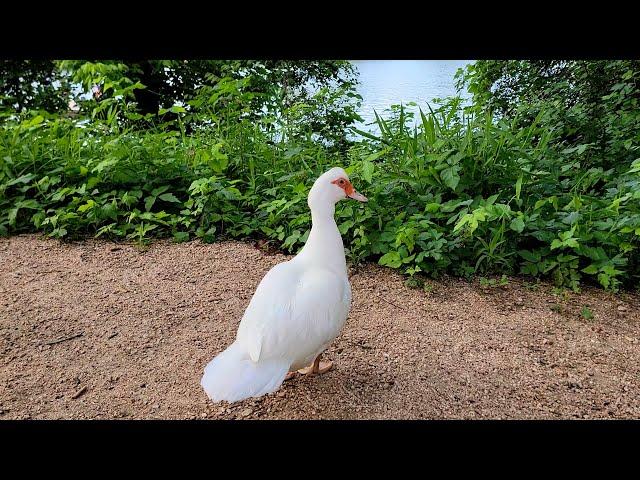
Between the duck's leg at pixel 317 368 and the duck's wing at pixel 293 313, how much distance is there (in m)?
0.27

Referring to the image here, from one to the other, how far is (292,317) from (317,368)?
457mm

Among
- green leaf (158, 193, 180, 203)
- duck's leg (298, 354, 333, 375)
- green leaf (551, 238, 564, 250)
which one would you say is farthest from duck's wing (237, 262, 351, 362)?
green leaf (158, 193, 180, 203)

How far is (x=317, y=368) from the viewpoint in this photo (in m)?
2.26

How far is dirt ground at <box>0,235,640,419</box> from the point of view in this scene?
2.12m

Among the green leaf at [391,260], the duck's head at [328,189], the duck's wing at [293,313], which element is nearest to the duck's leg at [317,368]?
the duck's wing at [293,313]

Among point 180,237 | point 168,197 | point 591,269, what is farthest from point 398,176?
point 168,197

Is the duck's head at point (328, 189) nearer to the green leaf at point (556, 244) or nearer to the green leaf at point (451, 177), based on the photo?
the green leaf at point (451, 177)

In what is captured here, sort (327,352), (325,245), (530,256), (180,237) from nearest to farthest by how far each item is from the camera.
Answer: (325,245) < (327,352) < (530,256) < (180,237)

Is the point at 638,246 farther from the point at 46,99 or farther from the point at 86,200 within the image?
the point at 46,99

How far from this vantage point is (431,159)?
3.39 m

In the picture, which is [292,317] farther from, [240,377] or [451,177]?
[451,177]

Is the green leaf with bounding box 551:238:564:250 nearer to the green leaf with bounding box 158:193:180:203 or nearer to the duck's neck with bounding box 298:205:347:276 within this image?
the duck's neck with bounding box 298:205:347:276

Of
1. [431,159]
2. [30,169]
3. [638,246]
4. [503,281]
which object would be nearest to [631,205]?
[638,246]

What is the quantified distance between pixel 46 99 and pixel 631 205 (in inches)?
227
